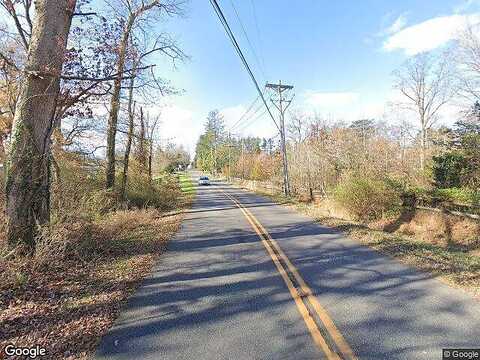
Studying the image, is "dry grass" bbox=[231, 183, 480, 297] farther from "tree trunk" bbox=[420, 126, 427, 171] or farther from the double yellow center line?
"tree trunk" bbox=[420, 126, 427, 171]

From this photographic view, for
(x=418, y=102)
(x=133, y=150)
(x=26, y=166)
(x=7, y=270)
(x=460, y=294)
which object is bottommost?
(x=460, y=294)

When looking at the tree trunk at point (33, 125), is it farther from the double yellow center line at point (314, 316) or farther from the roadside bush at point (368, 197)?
the roadside bush at point (368, 197)

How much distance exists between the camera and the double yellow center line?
137 inches

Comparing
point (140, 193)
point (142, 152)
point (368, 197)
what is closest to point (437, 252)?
point (368, 197)

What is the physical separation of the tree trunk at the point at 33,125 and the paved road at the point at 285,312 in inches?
109

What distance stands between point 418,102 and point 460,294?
36.5 meters

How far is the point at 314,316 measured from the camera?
4.32 metres

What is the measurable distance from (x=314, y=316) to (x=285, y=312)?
1.29ft

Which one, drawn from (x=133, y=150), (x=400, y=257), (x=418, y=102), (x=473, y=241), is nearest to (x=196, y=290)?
(x=400, y=257)

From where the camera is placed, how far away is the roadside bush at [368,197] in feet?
48.1

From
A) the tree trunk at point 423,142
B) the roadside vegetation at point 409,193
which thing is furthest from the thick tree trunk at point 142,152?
the tree trunk at point 423,142

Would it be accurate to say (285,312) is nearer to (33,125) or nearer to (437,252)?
(437,252)

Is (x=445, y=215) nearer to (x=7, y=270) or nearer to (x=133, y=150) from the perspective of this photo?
(x=7, y=270)

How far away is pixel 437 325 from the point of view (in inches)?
158
